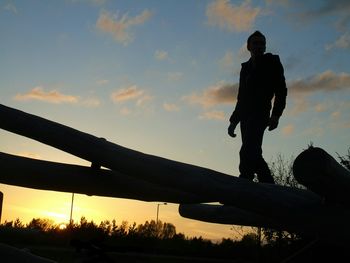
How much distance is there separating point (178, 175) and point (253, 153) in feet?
7.23

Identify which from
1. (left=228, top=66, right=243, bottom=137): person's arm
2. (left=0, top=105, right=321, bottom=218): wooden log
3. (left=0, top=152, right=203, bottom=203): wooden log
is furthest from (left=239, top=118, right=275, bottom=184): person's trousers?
(left=0, top=105, right=321, bottom=218): wooden log

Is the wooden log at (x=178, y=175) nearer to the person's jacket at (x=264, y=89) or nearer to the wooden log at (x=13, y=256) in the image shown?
the wooden log at (x=13, y=256)

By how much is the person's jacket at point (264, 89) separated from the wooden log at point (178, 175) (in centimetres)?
210

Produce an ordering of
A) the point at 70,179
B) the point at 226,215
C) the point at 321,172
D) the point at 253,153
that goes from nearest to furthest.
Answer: the point at 321,172
the point at 70,179
the point at 226,215
the point at 253,153

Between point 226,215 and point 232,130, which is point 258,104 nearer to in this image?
point 232,130

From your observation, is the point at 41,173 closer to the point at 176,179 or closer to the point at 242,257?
the point at 176,179

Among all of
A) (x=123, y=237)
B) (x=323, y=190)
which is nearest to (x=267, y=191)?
(x=323, y=190)

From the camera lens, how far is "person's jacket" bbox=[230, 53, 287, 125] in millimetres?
4637

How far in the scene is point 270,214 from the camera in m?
2.47

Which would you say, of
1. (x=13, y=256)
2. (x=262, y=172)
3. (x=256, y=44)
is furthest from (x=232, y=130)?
(x=13, y=256)

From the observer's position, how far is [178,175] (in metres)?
2.42

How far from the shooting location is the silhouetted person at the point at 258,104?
4.55 m

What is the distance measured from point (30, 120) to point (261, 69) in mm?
2561

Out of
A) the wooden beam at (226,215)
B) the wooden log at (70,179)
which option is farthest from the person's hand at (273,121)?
the wooden log at (70,179)
